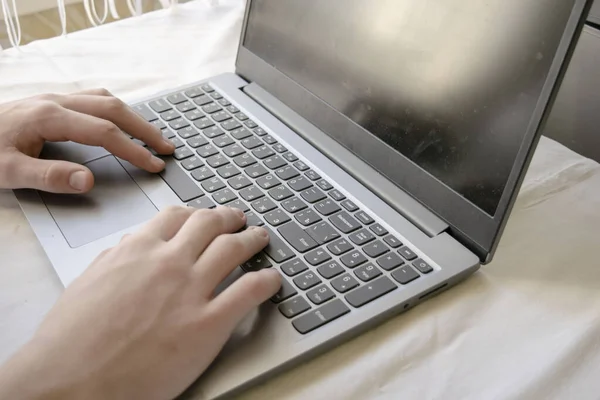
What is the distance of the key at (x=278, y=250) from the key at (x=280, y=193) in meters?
0.05

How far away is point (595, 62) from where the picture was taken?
0.65m

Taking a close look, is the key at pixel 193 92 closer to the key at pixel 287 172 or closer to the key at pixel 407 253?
the key at pixel 287 172

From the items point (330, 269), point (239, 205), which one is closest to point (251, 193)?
point (239, 205)

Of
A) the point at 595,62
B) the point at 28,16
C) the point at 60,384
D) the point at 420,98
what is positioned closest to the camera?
the point at 60,384

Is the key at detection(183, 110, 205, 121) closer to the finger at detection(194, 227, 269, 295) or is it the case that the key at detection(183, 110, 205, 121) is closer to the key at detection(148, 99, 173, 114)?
the key at detection(148, 99, 173, 114)

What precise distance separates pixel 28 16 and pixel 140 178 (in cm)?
70

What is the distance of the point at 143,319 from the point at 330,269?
0.47 ft

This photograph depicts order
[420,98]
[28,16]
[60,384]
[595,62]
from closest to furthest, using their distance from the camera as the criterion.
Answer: [60,384] → [420,98] → [595,62] → [28,16]

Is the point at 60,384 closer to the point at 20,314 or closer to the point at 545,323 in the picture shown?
the point at 20,314

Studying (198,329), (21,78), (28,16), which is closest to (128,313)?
(198,329)

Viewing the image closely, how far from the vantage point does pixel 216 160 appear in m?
0.58

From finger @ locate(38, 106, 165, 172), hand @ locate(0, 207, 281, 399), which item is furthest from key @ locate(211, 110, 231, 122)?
hand @ locate(0, 207, 281, 399)

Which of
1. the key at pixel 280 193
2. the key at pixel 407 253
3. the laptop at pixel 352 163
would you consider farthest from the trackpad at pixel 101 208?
the key at pixel 407 253

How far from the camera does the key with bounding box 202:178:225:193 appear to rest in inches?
21.4
